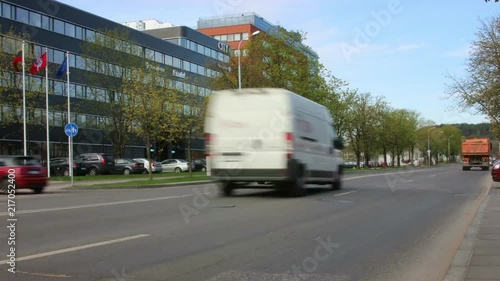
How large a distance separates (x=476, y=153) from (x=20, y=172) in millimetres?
46193

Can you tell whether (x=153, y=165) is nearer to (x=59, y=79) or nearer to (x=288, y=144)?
(x=59, y=79)

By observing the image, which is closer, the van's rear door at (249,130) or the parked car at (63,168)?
the van's rear door at (249,130)

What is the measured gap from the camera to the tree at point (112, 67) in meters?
47.4

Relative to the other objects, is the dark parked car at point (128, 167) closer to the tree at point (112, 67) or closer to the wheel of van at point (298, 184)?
the tree at point (112, 67)

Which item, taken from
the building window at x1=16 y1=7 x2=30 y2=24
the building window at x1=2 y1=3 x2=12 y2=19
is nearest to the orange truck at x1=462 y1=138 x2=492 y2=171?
the building window at x1=16 y1=7 x2=30 y2=24

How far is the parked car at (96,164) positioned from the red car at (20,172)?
2037 centimetres

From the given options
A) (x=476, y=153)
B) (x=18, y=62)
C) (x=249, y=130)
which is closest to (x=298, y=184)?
(x=249, y=130)

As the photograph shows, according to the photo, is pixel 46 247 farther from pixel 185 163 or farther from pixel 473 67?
pixel 185 163

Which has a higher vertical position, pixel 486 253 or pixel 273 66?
pixel 273 66

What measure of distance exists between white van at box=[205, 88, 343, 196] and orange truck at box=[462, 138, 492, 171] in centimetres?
4195

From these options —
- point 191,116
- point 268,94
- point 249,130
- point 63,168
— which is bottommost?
point 63,168

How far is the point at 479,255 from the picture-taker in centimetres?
654

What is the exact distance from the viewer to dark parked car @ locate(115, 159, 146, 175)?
4266 centimetres

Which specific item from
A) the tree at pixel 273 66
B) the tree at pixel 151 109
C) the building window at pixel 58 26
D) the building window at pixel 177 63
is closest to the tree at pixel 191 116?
the tree at pixel 151 109
